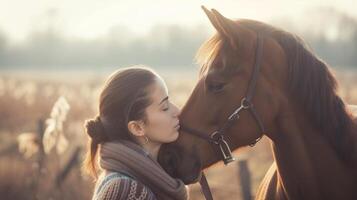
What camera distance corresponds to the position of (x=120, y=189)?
270 centimetres

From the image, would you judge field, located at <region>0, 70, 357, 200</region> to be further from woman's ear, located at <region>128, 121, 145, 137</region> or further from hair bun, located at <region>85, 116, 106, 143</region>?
hair bun, located at <region>85, 116, 106, 143</region>

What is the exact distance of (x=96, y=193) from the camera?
9.18 ft

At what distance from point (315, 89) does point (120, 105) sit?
124 centimetres

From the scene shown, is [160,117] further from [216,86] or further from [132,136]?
[216,86]

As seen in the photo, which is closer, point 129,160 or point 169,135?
point 129,160

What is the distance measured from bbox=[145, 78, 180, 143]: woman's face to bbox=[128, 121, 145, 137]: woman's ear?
0.03 m

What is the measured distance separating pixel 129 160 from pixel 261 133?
99 centimetres

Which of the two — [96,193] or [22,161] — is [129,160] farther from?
[22,161]

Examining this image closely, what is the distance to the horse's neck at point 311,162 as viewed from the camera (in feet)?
11.1

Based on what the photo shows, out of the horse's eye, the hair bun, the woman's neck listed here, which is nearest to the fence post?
the horse's eye

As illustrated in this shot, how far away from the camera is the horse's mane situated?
3279 mm

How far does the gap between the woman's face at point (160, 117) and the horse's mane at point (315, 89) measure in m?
0.45

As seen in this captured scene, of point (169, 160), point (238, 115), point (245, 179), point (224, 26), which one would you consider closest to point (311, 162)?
point (238, 115)

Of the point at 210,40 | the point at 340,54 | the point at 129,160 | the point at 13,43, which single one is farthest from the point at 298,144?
the point at 13,43
